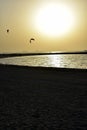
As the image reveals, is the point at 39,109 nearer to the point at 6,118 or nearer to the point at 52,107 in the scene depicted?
the point at 52,107

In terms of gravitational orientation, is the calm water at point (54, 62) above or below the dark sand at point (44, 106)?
below

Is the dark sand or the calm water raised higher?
the dark sand

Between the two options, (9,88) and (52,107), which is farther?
(9,88)

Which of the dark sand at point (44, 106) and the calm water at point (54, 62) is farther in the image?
the calm water at point (54, 62)

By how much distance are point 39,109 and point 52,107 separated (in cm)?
21

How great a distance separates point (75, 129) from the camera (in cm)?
386

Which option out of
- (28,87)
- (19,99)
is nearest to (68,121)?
(19,99)

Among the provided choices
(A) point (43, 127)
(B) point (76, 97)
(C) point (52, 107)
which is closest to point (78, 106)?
(C) point (52, 107)

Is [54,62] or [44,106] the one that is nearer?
[44,106]

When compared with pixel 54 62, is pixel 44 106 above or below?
above

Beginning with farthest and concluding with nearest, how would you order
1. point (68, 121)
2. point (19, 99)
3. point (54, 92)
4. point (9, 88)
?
1. point (9, 88)
2. point (54, 92)
3. point (19, 99)
4. point (68, 121)

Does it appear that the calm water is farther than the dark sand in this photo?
Yes

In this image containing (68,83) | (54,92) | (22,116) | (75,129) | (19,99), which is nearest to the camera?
(75,129)

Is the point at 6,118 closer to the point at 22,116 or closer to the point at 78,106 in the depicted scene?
the point at 22,116
